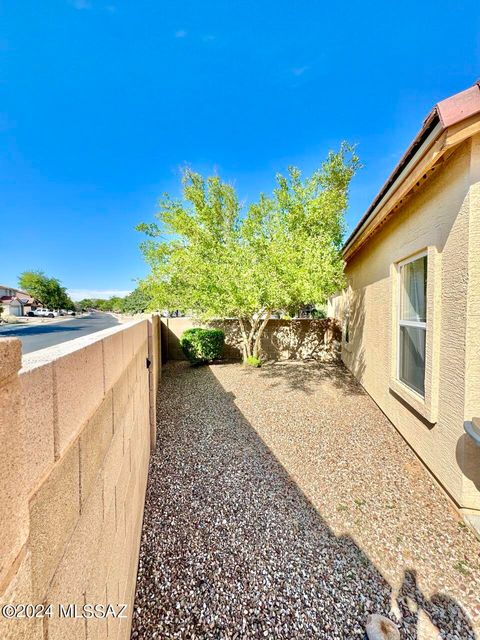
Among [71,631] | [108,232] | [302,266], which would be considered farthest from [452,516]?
[108,232]

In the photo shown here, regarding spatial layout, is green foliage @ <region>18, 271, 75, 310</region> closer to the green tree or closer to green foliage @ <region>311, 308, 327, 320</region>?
the green tree

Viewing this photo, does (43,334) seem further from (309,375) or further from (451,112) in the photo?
(451,112)

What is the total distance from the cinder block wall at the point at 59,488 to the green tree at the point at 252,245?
5844 millimetres

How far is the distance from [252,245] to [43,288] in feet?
194

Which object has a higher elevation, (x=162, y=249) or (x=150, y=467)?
(x=162, y=249)

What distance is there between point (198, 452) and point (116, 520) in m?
2.95

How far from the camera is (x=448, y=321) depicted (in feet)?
11.3

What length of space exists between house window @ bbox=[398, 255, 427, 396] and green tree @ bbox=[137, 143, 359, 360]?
2094 mm

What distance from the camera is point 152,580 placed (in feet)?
7.83

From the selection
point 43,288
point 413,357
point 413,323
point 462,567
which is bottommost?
point 462,567

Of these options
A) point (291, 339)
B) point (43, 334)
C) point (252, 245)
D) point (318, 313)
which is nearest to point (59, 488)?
point (252, 245)

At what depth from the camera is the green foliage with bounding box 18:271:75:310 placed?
2067 inches

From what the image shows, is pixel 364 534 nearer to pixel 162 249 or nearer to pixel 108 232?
pixel 162 249

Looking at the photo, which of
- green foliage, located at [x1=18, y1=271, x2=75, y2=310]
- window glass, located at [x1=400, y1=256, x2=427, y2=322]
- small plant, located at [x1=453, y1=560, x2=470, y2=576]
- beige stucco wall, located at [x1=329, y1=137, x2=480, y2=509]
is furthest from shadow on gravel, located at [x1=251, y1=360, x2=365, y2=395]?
green foliage, located at [x1=18, y1=271, x2=75, y2=310]
